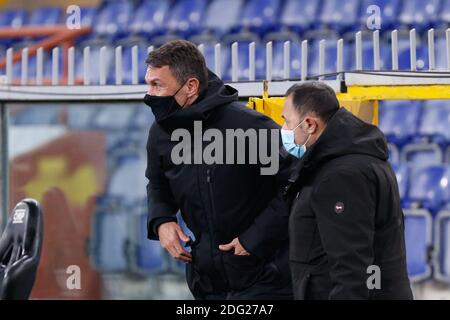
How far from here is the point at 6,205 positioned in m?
7.48

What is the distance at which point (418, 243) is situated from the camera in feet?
27.7

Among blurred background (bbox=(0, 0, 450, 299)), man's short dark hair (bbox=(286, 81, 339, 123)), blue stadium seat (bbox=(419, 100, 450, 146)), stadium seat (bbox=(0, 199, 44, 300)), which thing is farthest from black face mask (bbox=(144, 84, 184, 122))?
blue stadium seat (bbox=(419, 100, 450, 146))

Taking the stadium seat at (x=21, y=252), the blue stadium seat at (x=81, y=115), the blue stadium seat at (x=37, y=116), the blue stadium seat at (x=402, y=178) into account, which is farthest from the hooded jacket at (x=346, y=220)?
the blue stadium seat at (x=402, y=178)

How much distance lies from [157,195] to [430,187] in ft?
17.7

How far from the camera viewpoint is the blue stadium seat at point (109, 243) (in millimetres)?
7711

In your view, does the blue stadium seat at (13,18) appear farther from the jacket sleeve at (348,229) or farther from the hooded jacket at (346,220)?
the jacket sleeve at (348,229)

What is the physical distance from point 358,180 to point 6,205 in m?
4.44

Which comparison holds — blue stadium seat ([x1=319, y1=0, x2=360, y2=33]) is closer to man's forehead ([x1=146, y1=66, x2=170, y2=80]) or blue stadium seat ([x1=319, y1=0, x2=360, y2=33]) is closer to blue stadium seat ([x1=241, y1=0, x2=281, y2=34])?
blue stadium seat ([x1=241, y1=0, x2=281, y2=34])

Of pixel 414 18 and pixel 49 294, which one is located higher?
pixel 414 18

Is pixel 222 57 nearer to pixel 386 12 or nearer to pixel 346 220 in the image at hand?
pixel 386 12

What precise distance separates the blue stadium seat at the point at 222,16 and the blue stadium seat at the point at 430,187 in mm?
3951
